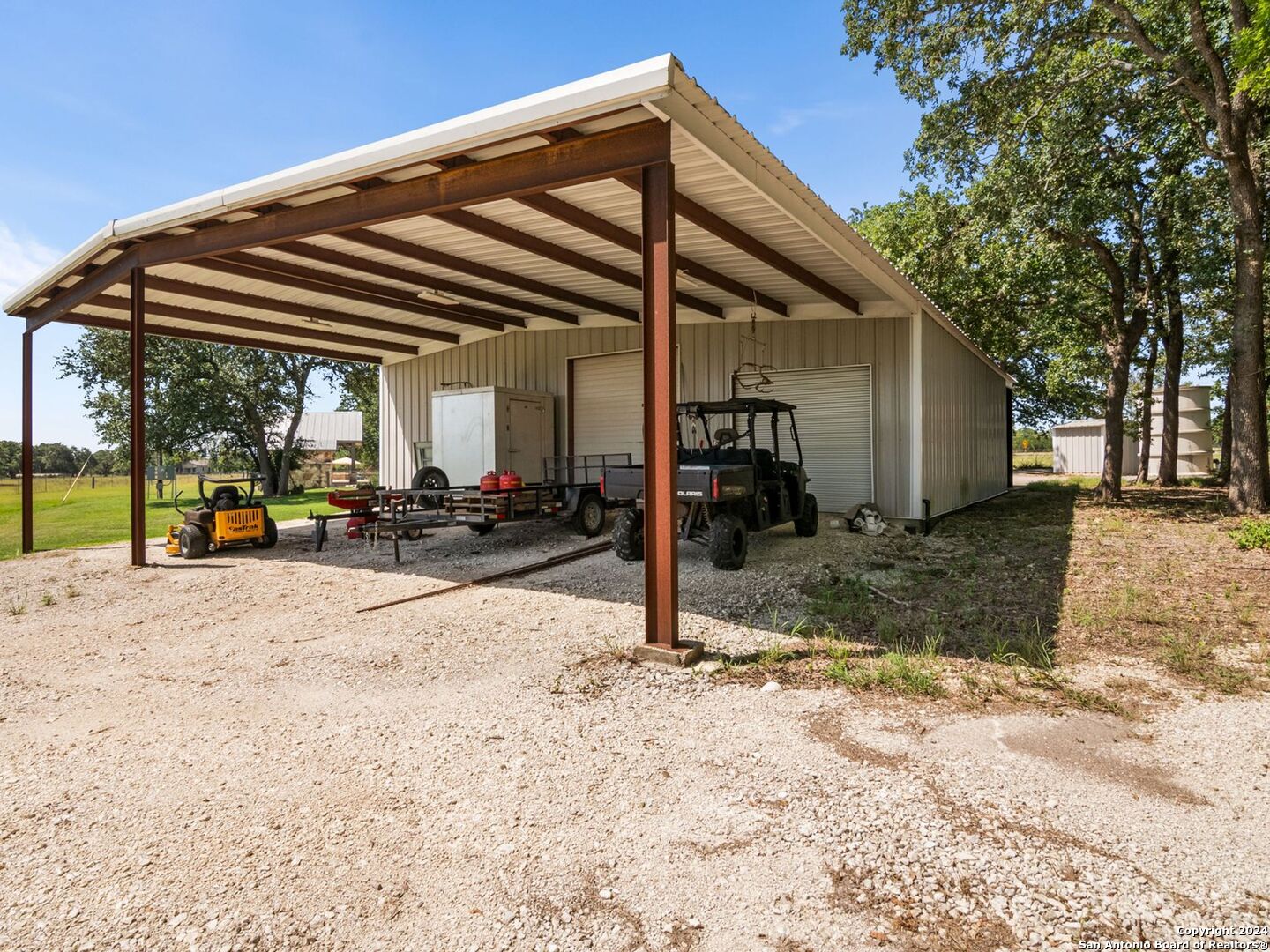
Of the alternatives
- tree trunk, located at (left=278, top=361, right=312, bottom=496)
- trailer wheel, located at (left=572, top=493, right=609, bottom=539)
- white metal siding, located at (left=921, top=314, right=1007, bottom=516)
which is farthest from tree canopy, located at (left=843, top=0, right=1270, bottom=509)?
tree trunk, located at (left=278, top=361, right=312, bottom=496)

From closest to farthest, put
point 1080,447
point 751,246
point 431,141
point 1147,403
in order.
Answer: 1. point 431,141
2. point 751,246
3. point 1147,403
4. point 1080,447

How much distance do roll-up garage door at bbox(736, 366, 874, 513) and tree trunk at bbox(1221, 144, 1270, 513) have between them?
6.95 m

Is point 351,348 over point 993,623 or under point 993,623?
over

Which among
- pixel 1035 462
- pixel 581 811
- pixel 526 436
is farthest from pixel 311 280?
pixel 1035 462

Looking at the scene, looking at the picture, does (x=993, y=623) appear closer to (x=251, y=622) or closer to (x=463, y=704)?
(x=463, y=704)

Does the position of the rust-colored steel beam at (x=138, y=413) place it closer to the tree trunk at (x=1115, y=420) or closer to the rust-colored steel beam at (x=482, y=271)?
the rust-colored steel beam at (x=482, y=271)

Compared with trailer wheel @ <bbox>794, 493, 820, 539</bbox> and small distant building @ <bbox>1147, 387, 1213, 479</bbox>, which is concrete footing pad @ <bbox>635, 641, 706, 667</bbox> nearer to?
trailer wheel @ <bbox>794, 493, 820, 539</bbox>

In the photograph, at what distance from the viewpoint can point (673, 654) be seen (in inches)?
176

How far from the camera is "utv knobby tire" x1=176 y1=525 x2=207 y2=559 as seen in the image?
9242mm

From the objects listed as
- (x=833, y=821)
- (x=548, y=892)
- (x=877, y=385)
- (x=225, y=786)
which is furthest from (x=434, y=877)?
(x=877, y=385)

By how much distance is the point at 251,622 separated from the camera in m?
5.93

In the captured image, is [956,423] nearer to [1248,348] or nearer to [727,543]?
[1248,348]

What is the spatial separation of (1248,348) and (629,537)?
11817mm

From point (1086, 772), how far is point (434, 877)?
8.75 ft
